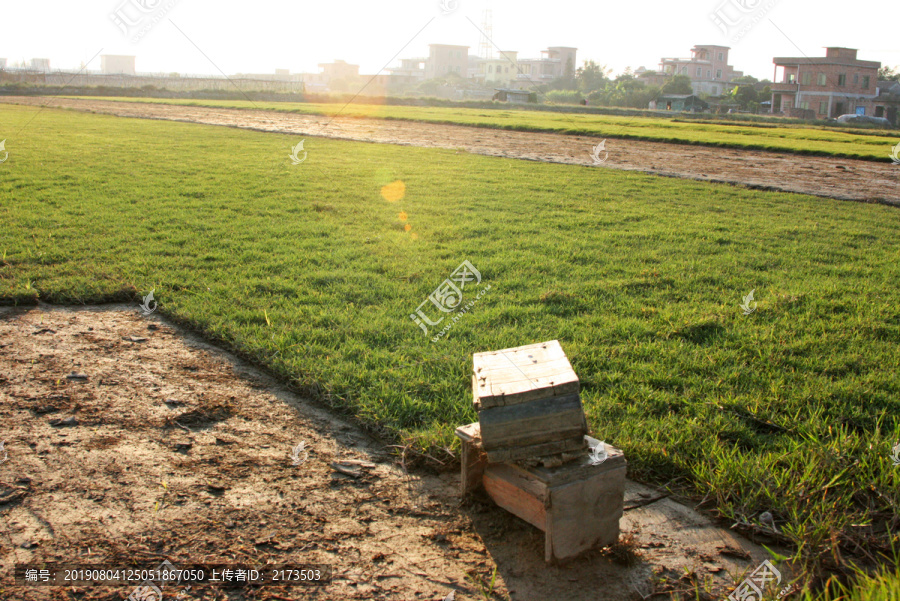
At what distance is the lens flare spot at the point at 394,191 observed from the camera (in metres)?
→ 10.9

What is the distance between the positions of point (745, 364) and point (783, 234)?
5028mm

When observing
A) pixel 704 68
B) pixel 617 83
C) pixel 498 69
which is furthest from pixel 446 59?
pixel 704 68

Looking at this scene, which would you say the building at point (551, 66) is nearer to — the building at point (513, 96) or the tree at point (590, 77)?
the tree at point (590, 77)

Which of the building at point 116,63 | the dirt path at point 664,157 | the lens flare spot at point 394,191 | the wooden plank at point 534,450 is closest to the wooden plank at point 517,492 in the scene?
the wooden plank at point 534,450

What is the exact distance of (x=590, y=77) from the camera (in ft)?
330

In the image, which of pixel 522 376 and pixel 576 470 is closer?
pixel 576 470

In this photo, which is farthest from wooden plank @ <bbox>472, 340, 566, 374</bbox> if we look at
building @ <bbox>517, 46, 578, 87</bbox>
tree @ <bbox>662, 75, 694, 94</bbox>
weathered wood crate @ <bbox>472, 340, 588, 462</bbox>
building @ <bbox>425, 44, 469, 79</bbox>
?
building @ <bbox>425, 44, 469, 79</bbox>

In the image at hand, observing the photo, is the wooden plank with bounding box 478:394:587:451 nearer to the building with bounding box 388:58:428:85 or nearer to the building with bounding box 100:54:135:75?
the building with bounding box 388:58:428:85

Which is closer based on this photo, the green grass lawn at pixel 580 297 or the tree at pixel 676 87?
the green grass lawn at pixel 580 297

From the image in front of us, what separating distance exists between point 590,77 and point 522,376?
10657cm

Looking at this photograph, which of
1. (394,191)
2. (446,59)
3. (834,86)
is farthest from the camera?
(446,59)

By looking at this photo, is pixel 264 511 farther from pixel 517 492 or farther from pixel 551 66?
pixel 551 66

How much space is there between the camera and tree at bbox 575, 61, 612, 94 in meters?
99.1

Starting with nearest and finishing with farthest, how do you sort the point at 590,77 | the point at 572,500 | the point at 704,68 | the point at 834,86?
the point at 572,500
the point at 834,86
the point at 704,68
the point at 590,77
